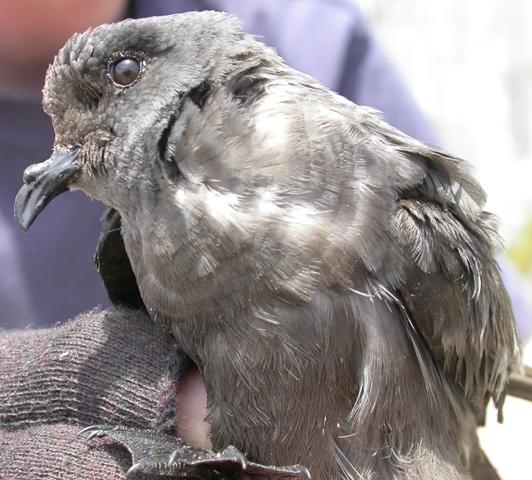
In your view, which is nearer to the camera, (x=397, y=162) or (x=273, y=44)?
(x=397, y=162)

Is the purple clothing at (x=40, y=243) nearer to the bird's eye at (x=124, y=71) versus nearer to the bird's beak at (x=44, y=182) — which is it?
the bird's beak at (x=44, y=182)

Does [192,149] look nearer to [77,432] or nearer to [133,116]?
[133,116]

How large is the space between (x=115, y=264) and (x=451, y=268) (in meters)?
0.87

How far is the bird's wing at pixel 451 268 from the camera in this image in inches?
64.8

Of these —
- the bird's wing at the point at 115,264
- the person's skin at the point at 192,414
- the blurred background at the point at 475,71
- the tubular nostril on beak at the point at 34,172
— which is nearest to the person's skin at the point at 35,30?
the bird's wing at the point at 115,264

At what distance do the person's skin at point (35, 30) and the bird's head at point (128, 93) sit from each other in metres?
1.10

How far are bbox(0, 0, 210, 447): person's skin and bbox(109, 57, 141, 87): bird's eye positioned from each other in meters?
1.18

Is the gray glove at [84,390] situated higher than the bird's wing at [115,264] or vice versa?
the bird's wing at [115,264]

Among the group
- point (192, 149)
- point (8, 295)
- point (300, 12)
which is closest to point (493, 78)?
point (300, 12)

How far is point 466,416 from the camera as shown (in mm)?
1943

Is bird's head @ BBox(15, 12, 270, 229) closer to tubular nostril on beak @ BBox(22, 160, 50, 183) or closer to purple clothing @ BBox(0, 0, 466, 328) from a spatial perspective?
tubular nostril on beak @ BBox(22, 160, 50, 183)

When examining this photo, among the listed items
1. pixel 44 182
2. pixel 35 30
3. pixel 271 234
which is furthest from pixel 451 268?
pixel 35 30

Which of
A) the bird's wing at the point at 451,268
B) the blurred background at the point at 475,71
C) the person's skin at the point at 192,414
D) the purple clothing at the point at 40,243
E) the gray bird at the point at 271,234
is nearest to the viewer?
the gray bird at the point at 271,234

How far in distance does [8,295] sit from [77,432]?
1.08m
